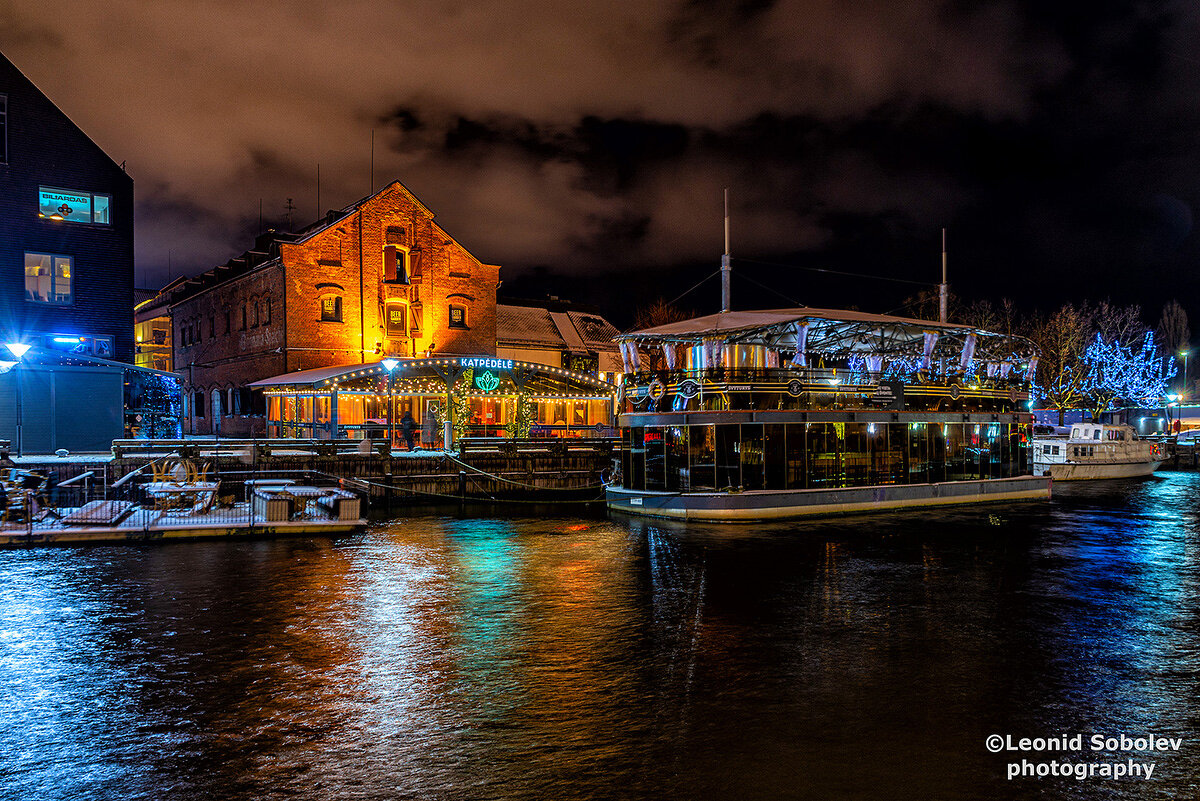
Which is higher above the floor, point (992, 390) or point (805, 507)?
point (992, 390)

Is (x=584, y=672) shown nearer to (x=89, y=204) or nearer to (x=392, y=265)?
(x=89, y=204)

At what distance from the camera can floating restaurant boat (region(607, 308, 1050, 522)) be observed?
2238 cm

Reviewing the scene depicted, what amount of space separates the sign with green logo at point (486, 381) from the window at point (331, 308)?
35.8 ft

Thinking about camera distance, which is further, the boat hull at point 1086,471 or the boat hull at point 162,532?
the boat hull at point 1086,471

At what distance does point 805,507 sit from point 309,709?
17.5 meters

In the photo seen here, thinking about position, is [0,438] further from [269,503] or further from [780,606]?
[780,606]

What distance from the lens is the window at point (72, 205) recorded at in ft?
103

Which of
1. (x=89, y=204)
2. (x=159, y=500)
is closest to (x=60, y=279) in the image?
(x=89, y=204)

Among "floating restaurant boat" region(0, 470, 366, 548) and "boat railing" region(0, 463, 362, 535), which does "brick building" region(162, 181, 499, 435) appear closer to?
"boat railing" region(0, 463, 362, 535)

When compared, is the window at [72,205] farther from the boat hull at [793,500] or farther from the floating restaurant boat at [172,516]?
the boat hull at [793,500]

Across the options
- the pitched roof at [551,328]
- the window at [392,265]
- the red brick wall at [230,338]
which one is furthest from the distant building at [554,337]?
the red brick wall at [230,338]

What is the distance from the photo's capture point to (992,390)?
2753cm

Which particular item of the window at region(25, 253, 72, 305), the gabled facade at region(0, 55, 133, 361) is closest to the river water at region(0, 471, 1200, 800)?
the gabled facade at region(0, 55, 133, 361)

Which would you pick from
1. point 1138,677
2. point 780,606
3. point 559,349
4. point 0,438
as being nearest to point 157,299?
point 559,349
